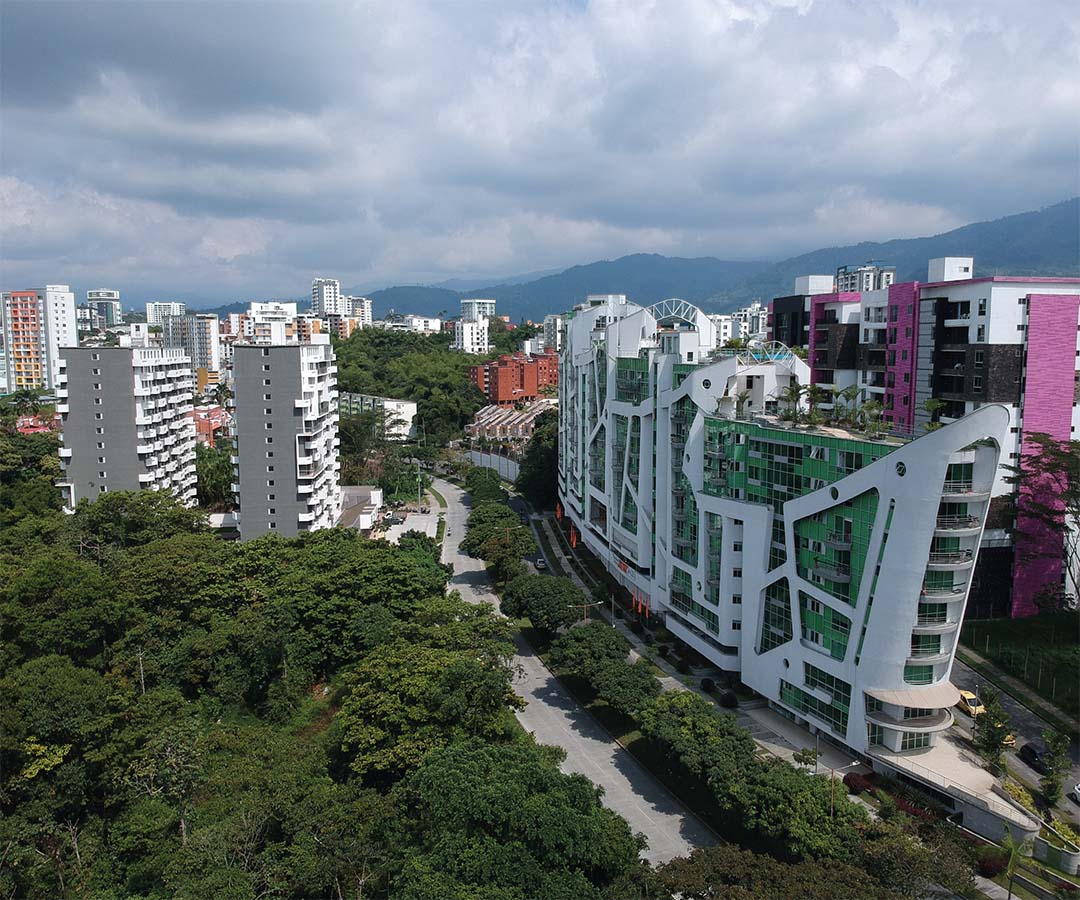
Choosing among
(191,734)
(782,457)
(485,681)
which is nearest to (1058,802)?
(782,457)

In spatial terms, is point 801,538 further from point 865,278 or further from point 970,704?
point 865,278

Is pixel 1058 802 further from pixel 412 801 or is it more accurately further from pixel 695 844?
pixel 412 801

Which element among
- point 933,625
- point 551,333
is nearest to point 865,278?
point 933,625

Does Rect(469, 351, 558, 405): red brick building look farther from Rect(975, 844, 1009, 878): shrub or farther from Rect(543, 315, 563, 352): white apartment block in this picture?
Rect(975, 844, 1009, 878): shrub

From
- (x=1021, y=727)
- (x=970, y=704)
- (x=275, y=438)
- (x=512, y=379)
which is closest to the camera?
(x=1021, y=727)

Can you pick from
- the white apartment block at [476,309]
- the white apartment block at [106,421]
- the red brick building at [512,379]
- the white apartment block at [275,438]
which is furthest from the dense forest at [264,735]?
the white apartment block at [476,309]

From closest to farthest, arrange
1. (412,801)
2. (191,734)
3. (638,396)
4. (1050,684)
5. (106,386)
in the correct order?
(412,801) → (191,734) → (1050,684) → (638,396) → (106,386)
